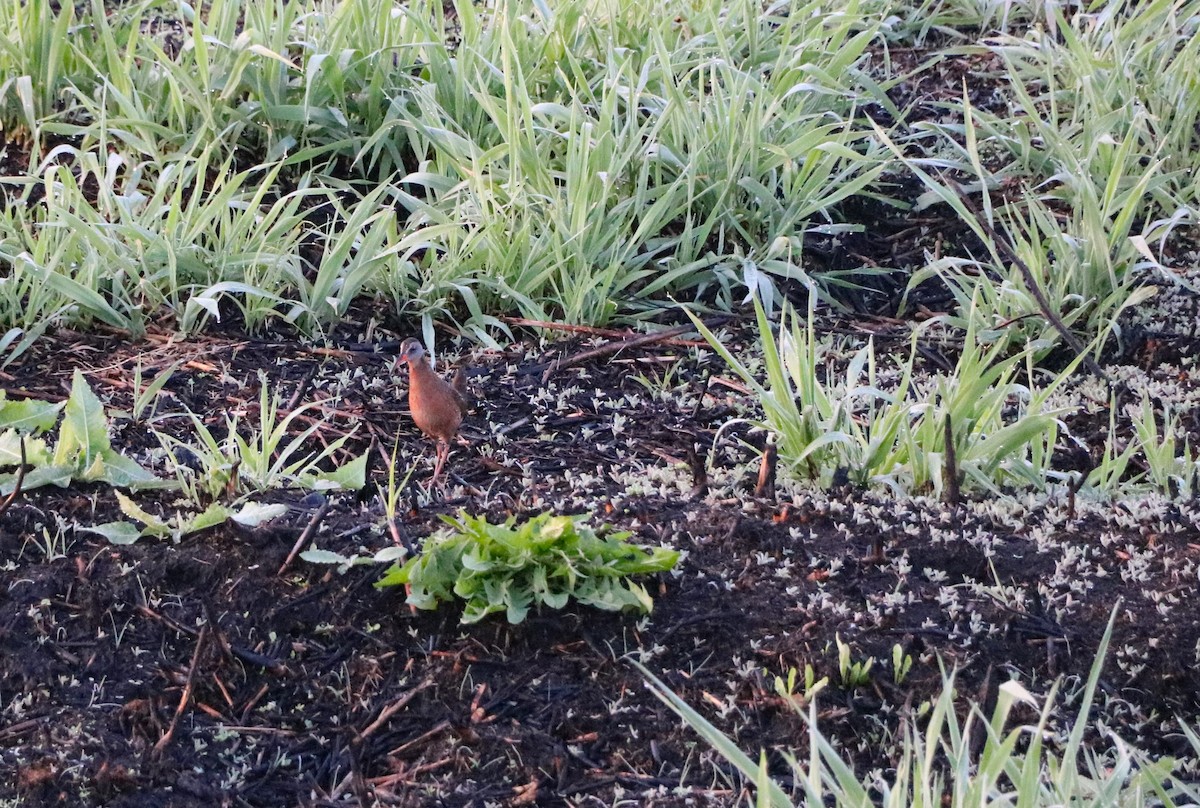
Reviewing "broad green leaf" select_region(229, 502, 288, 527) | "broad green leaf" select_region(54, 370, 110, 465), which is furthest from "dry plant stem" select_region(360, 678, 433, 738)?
"broad green leaf" select_region(54, 370, 110, 465)

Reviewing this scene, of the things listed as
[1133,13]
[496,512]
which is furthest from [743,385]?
[1133,13]

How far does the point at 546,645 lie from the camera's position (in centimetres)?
242

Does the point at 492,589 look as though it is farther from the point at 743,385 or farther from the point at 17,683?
the point at 743,385

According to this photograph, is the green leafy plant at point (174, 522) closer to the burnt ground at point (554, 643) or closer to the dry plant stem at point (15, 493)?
the burnt ground at point (554, 643)

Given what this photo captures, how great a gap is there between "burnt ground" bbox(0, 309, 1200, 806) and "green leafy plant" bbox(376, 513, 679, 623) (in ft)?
0.25

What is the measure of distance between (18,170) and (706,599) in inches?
120

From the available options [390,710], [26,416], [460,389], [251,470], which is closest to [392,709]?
[390,710]

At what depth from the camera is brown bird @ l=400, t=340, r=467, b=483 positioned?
3.13m

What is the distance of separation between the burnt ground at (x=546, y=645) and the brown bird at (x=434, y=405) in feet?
0.78

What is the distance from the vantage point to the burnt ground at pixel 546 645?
2197 mm

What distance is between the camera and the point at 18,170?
4418 millimetres

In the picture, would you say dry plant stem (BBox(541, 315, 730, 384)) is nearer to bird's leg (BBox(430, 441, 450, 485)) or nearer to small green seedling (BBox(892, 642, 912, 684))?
bird's leg (BBox(430, 441, 450, 485))

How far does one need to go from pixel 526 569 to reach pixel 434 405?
2.73 ft

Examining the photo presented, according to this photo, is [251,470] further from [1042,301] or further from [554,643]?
[1042,301]
